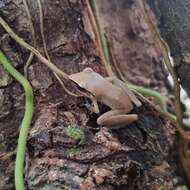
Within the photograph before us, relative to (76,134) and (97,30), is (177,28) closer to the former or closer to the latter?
(97,30)

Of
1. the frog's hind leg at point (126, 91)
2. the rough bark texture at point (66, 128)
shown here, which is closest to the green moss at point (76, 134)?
the rough bark texture at point (66, 128)

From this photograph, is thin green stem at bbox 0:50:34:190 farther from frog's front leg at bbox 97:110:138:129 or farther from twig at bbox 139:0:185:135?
twig at bbox 139:0:185:135

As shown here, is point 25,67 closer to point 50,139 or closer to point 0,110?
point 0,110

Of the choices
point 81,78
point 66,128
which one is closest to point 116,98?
point 81,78

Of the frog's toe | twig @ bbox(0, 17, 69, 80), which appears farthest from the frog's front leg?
twig @ bbox(0, 17, 69, 80)

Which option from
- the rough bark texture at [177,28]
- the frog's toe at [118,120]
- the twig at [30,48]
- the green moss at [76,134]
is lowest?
the frog's toe at [118,120]

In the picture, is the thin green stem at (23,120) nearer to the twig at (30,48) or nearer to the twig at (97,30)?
the twig at (30,48)

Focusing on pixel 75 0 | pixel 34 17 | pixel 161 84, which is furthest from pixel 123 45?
pixel 34 17
